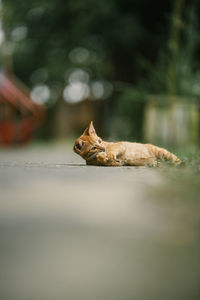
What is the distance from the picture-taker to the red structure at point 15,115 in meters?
4.85

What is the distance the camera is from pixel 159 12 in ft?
16.9

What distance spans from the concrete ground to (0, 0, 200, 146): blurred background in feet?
5.43

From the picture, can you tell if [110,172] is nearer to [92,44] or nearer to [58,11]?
[58,11]

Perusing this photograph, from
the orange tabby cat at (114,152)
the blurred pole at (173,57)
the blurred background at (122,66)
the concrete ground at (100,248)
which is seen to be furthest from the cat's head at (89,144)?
the blurred pole at (173,57)

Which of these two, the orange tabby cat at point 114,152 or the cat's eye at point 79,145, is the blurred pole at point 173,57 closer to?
the orange tabby cat at point 114,152

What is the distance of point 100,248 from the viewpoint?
89 cm

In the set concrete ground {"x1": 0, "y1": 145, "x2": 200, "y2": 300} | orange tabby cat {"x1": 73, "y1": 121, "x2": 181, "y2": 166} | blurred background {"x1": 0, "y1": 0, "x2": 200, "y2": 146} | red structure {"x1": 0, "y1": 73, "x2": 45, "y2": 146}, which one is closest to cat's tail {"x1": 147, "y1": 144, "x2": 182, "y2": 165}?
orange tabby cat {"x1": 73, "y1": 121, "x2": 181, "y2": 166}

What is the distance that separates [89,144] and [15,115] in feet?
12.9

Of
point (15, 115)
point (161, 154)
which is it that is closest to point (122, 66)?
point (15, 115)

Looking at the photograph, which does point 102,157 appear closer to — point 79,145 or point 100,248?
point 79,145

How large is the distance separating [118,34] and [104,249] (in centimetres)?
473

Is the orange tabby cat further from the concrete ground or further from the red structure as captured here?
the red structure

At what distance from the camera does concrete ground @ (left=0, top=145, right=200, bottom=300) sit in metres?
0.86

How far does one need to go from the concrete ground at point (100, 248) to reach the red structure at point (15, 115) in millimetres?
3903
